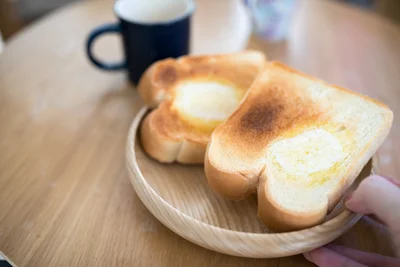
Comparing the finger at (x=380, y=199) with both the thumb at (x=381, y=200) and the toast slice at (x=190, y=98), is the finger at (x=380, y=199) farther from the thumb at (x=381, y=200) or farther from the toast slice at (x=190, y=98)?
the toast slice at (x=190, y=98)

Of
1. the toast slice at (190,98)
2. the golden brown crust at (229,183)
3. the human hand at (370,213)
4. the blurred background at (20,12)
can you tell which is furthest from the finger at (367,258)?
the blurred background at (20,12)

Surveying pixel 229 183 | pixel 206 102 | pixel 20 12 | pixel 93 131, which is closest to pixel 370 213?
pixel 229 183

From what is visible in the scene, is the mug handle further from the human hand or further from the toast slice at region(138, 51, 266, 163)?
the human hand

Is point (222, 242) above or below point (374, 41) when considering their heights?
below

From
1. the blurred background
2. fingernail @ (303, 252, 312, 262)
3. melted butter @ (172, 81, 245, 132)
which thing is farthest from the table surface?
the blurred background

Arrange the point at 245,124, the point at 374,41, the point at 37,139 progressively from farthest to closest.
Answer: the point at 374,41, the point at 37,139, the point at 245,124

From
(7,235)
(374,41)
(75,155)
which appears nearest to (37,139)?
(75,155)

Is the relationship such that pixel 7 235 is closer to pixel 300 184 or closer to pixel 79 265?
pixel 79 265
